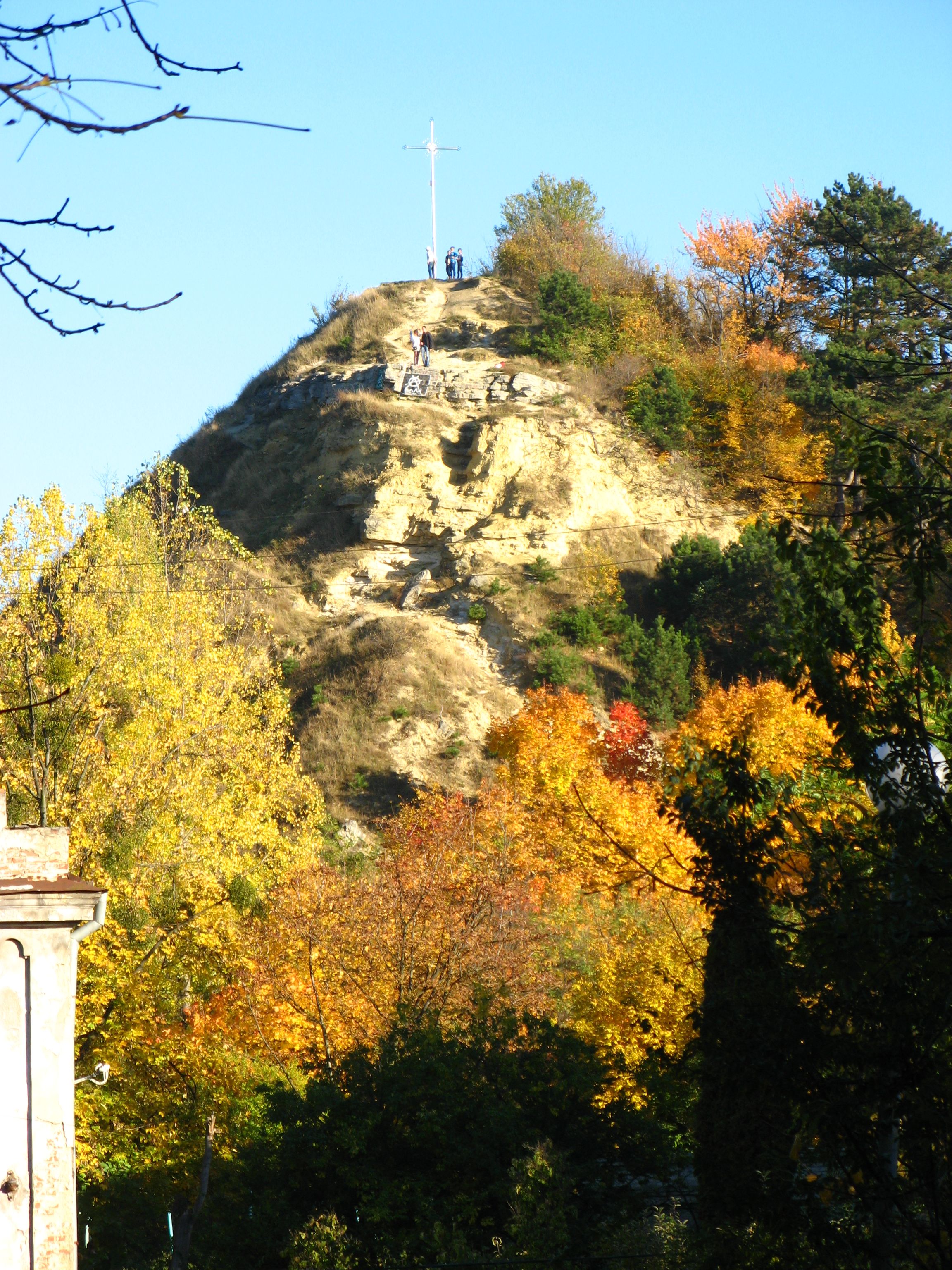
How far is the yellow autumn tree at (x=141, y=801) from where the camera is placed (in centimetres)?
2102

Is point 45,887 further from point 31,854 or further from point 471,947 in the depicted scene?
point 471,947

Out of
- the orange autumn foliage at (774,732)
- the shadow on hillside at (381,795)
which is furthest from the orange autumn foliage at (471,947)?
the shadow on hillside at (381,795)

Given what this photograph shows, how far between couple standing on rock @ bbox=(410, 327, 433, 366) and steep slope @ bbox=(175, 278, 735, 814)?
0.57 meters

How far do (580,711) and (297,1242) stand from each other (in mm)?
30457

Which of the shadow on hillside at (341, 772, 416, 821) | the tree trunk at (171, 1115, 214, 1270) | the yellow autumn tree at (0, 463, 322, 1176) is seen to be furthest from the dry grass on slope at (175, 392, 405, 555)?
the tree trunk at (171, 1115, 214, 1270)

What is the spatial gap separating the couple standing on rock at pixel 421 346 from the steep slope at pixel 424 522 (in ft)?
1.89

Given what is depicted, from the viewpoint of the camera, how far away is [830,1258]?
7332 mm

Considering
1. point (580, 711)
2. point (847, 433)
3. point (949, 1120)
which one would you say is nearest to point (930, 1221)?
point (949, 1120)

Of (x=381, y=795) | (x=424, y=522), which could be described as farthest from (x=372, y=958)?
(x=424, y=522)

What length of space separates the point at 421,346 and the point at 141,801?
38.4 metres

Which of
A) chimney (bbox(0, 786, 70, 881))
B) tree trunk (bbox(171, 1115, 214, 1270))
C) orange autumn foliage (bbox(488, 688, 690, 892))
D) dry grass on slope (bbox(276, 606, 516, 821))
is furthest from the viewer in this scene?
dry grass on slope (bbox(276, 606, 516, 821))

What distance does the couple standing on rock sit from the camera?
5988 cm

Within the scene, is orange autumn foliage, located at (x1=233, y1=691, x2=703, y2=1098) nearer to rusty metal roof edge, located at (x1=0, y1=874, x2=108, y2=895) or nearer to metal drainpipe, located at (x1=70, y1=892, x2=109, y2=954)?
metal drainpipe, located at (x1=70, y1=892, x2=109, y2=954)

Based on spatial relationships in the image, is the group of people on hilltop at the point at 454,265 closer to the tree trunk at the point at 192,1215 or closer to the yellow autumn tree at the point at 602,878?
the yellow autumn tree at the point at 602,878
